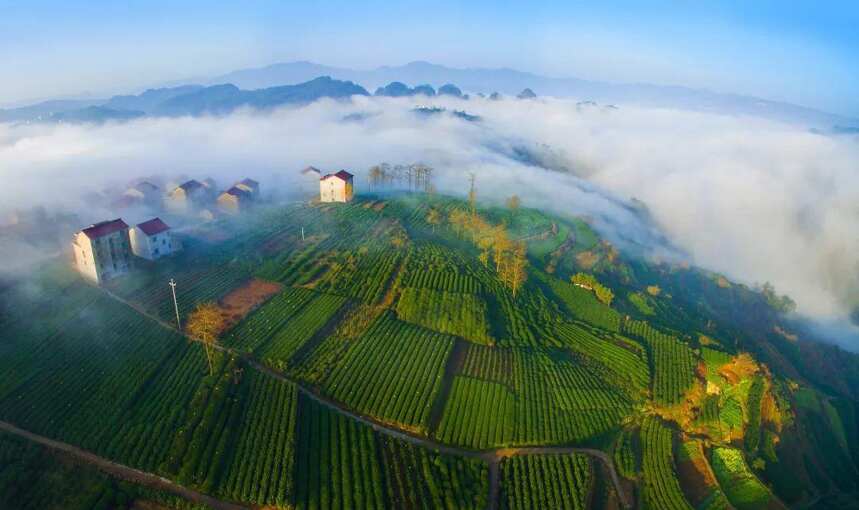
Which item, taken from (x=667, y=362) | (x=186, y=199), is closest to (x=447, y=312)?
(x=667, y=362)

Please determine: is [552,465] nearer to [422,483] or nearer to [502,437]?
[502,437]

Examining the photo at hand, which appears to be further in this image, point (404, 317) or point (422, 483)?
point (404, 317)

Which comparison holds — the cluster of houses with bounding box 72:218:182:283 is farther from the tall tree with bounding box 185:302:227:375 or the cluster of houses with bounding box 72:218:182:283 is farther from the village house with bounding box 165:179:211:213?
the village house with bounding box 165:179:211:213

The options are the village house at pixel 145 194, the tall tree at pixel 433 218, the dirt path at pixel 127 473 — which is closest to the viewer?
the dirt path at pixel 127 473

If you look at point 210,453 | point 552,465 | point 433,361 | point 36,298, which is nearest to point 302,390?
point 210,453

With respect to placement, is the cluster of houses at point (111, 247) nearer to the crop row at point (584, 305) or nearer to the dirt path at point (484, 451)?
the dirt path at point (484, 451)

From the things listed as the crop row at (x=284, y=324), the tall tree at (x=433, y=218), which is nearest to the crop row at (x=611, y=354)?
the crop row at (x=284, y=324)

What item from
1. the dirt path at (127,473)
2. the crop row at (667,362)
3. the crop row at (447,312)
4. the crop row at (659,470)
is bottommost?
the crop row at (659,470)

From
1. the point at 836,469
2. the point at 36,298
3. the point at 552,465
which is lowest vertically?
the point at 836,469
